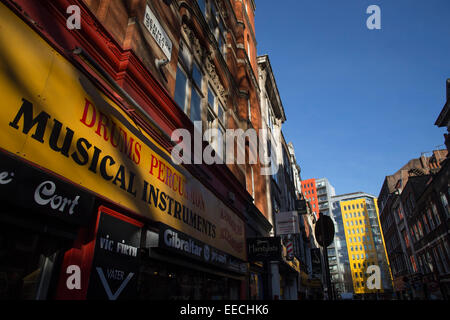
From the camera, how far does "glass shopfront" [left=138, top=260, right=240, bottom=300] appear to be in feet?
17.5

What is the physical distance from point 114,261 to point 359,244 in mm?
133455

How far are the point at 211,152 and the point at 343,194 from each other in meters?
148

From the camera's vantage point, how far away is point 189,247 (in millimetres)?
6000

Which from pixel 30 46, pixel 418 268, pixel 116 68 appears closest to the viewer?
pixel 30 46

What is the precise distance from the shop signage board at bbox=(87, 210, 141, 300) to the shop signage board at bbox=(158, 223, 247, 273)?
0.52m

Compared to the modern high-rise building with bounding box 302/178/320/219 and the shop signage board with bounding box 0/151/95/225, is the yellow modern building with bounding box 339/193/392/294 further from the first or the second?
the shop signage board with bounding box 0/151/95/225

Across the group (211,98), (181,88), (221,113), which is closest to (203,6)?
(211,98)

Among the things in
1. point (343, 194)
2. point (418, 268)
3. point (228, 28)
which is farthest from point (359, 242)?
point (228, 28)

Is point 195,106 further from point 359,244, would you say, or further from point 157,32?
point 359,244

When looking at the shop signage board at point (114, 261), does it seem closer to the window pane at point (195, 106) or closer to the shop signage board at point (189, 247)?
the shop signage board at point (189, 247)

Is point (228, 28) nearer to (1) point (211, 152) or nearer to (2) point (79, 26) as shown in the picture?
(1) point (211, 152)

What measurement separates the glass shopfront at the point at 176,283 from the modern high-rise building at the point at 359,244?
11931 cm

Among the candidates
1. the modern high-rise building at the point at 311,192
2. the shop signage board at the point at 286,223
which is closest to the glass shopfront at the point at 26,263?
the shop signage board at the point at 286,223

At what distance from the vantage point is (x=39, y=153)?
332cm
